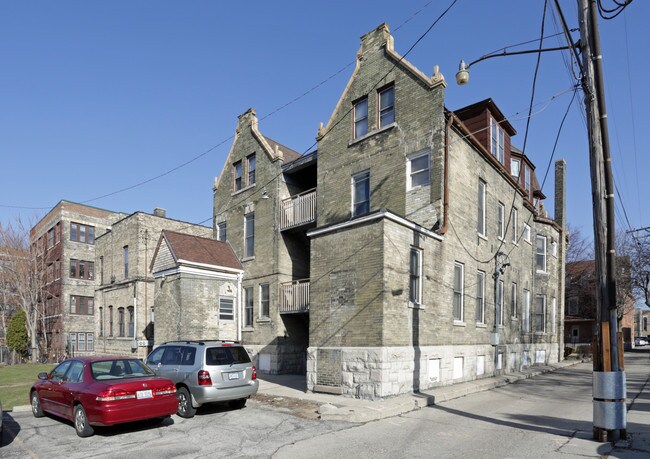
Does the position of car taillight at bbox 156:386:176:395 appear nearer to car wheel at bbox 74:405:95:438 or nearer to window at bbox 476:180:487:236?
car wheel at bbox 74:405:95:438

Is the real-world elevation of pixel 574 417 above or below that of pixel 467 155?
below

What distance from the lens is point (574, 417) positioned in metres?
11.4

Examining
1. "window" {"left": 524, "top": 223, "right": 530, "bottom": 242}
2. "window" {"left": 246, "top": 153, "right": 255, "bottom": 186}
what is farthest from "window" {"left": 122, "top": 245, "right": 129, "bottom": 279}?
"window" {"left": 524, "top": 223, "right": 530, "bottom": 242}

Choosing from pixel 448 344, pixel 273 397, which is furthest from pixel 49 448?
pixel 448 344

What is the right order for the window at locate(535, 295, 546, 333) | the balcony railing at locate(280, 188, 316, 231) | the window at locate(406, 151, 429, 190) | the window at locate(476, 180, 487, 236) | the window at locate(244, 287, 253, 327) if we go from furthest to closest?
the window at locate(535, 295, 546, 333)
the window at locate(244, 287, 253, 327)
the balcony railing at locate(280, 188, 316, 231)
the window at locate(476, 180, 487, 236)
the window at locate(406, 151, 429, 190)

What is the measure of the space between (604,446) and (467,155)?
40.2 ft

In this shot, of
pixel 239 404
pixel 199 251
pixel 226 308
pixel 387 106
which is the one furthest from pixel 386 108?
pixel 239 404

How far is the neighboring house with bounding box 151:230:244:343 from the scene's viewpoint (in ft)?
66.4

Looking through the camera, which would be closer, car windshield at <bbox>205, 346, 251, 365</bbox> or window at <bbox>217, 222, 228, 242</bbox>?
car windshield at <bbox>205, 346, 251, 365</bbox>

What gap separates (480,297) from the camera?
65.1 ft

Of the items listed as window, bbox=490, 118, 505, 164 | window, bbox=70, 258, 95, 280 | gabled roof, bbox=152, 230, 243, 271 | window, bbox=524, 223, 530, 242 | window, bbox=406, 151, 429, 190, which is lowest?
window, bbox=70, 258, 95, 280

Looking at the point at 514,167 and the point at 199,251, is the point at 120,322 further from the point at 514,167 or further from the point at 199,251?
the point at 514,167

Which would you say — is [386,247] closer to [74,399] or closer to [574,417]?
[574,417]

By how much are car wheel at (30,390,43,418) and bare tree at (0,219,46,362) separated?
31.0 m
